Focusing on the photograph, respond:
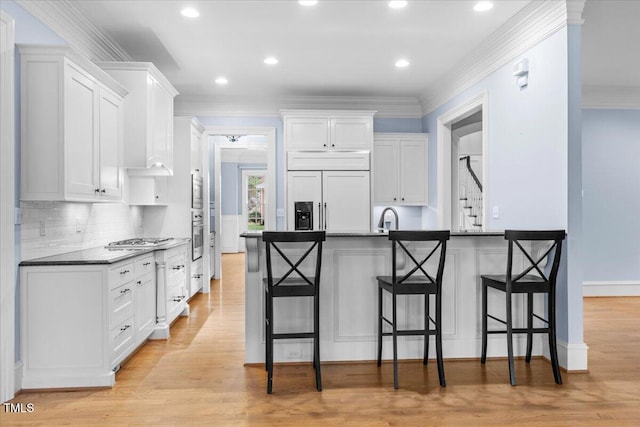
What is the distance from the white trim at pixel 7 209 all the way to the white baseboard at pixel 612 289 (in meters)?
6.76

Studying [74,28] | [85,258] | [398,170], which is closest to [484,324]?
[85,258]

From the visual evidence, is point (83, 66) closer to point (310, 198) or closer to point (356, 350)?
point (356, 350)

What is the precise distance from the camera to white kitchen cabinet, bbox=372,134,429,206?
675cm

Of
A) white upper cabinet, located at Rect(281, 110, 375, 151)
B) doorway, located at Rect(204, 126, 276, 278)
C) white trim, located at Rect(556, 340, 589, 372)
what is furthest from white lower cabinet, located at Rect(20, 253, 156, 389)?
white upper cabinet, located at Rect(281, 110, 375, 151)

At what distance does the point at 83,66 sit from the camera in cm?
334

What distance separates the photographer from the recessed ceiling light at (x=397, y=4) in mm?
3709

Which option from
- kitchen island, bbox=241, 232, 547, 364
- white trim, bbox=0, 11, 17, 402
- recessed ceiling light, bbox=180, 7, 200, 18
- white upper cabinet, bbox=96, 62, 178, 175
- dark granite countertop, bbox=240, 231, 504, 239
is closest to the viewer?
white trim, bbox=0, 11, 17, 402

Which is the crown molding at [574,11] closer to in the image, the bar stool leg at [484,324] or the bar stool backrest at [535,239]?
the bar stool backrest at [535,239]

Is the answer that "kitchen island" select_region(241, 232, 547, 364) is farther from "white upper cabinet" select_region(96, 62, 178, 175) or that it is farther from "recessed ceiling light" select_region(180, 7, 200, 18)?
"recessed ceiling light" select_region(180, 7, 200, 18)

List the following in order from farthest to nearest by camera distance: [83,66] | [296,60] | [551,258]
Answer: [296,60] < [551,258] < [83,66]

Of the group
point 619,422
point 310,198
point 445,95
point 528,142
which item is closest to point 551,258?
point 528,142

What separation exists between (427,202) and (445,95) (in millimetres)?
1622

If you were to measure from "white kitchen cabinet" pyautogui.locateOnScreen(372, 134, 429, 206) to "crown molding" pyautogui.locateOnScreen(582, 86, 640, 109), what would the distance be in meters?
2.33

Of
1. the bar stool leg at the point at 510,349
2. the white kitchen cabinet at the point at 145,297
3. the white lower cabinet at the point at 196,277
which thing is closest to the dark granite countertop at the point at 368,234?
the bar stool leg at the point at 510,349
